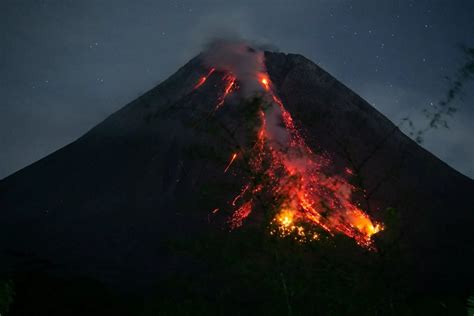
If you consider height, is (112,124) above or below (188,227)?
above

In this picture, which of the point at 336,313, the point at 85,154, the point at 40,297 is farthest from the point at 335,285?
the point at 85,154

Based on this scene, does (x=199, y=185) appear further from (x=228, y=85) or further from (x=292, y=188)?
(x=292, y=188)

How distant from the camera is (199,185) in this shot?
28.7m

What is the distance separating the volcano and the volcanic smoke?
0.64 feet

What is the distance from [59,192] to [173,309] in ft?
87.3

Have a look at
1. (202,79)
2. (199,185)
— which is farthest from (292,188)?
(202,79)

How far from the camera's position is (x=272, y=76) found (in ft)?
151

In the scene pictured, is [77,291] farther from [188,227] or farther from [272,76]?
[272,76]

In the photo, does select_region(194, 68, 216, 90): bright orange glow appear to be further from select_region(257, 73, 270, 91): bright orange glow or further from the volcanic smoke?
select_region(257, 73, 270, 91): bright orange glow

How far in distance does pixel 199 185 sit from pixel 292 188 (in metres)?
23.1

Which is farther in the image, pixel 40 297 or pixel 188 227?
pixel 188 227

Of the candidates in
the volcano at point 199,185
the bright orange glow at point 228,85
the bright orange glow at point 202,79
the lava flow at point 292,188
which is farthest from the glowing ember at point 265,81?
the bright orange glow at point 202,79

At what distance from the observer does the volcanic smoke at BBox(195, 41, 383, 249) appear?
540cm

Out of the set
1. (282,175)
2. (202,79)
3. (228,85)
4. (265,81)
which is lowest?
→ (282,175)
